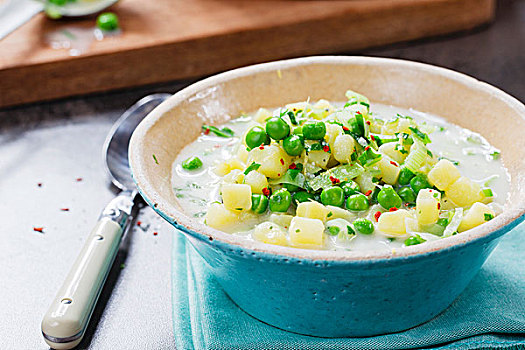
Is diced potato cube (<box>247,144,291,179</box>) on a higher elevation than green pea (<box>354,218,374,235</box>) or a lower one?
higher

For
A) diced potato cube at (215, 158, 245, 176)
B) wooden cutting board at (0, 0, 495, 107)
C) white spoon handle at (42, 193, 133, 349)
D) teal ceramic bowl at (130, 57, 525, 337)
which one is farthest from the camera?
wooden cutting board at (0, 0, 495, 107)

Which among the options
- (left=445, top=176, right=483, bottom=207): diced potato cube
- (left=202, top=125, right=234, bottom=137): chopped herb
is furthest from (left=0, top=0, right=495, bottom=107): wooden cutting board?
(left=445, top=176, right=483, bottom=207): diced potato cube

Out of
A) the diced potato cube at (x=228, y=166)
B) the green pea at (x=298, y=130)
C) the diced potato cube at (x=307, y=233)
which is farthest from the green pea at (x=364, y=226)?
the diced potato cube at (x=228, y=166)

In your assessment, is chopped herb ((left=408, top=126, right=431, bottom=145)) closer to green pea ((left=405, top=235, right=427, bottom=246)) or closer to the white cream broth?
the white cream broth

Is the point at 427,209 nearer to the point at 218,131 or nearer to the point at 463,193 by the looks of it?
the point at 463,193

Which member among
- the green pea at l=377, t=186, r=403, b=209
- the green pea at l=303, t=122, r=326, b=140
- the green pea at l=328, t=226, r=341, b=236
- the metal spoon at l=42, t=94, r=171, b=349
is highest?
the green pea at l=303, t=122, r=326, b=140

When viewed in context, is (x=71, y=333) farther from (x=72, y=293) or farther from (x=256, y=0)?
(x=256, y=0)

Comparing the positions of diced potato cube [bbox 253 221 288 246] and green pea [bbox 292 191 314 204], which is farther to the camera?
green pea [bbox 292 191 314 204]
